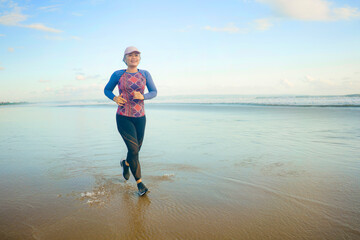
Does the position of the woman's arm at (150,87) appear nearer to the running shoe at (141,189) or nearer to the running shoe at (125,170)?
the running shoe at (125,170)

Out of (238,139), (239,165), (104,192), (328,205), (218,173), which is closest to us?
(328,205)

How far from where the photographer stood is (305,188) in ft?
12.4

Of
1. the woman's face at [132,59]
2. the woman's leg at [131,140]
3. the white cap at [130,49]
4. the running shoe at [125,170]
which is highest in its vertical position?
the white cap at [130,49]

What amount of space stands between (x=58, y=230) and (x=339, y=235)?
9.59ft

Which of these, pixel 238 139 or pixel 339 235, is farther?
pixel 238 139

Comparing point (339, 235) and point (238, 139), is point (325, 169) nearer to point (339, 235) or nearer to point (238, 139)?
point (339, 235)

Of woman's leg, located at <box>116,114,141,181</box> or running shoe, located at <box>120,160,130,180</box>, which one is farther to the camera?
running shoe, located at <box>120,160,130,180</box>

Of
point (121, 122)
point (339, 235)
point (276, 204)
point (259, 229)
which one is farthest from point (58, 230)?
point (339, 235)

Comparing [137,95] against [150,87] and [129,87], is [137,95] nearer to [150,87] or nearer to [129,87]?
[129,87]

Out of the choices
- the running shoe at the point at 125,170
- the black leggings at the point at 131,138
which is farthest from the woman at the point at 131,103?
the running shoe at the point at 125,170

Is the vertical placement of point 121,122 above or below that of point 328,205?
above

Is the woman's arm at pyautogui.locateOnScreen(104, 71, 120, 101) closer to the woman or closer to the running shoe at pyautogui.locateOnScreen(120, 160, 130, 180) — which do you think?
the woman

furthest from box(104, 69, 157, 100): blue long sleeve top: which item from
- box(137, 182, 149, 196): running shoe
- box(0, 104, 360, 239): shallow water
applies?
box(0, 104, 360, 239): shallow water

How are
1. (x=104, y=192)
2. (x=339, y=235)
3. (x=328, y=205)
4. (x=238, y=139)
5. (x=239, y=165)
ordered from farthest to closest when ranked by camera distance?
(x=238, y=139) < (x=239, y=165) < (x=104, y=192) < (x=328, y=205) < (x=339, y=235)
